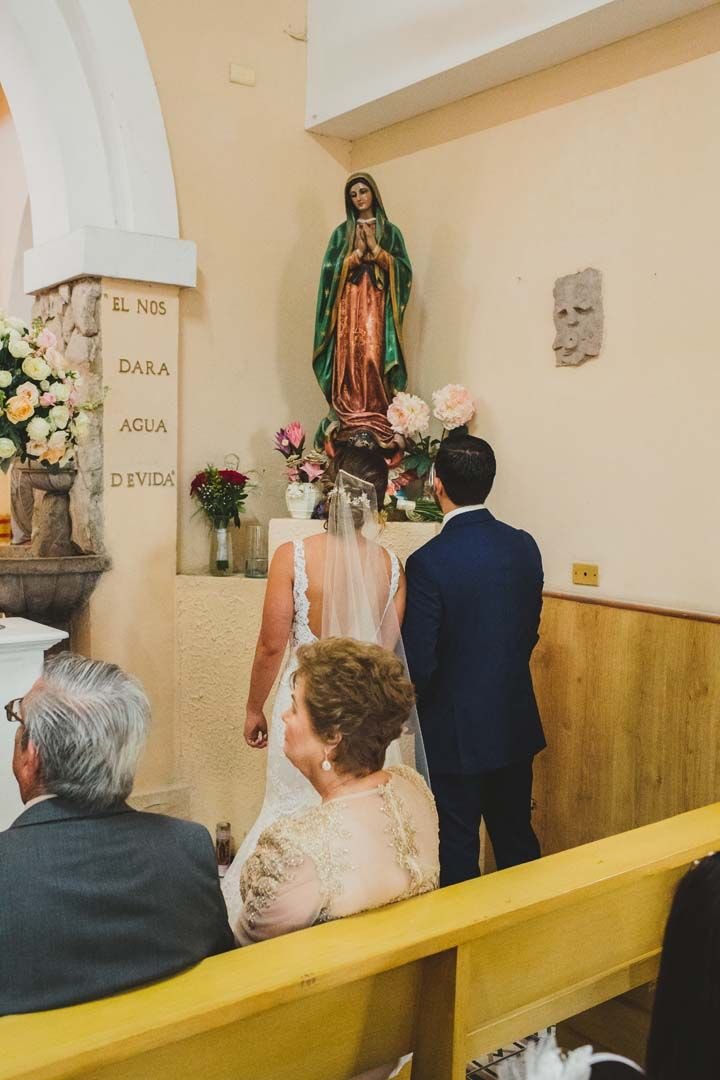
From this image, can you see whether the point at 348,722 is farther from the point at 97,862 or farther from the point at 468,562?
the point at 468,562

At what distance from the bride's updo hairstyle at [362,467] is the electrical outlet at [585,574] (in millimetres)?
1097

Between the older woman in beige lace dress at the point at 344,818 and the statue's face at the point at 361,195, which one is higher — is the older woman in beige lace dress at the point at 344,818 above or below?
below

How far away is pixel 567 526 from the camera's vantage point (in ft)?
13.4

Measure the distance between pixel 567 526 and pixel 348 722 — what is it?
2.18m

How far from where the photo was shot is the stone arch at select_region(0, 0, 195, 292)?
429cm

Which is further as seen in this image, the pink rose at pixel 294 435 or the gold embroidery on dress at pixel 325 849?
the pink rose at pixel 294 435

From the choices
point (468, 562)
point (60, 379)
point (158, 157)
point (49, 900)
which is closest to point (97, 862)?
point (49, 900)

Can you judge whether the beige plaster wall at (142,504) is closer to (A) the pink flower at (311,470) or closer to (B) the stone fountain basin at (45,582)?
(B) the stone fountain basin at (45,582)

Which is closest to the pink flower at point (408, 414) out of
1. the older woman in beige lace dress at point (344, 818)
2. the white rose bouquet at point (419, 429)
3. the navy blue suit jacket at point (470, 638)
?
the white rose bouquet at point (419, 429)

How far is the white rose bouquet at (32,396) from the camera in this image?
3.35 meters

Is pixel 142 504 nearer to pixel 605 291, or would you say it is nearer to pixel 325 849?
pixel 605 291

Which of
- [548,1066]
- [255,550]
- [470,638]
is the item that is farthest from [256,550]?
[548,1066]

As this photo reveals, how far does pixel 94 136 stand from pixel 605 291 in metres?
2.15

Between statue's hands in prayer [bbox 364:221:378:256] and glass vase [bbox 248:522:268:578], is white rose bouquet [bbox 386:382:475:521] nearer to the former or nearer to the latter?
statue's hands in prayer [bbox 364:221:378:256]
